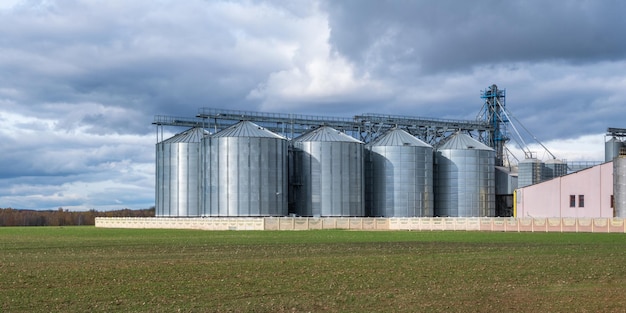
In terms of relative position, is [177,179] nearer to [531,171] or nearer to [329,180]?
[329,180]

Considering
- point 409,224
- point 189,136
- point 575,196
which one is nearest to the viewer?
point 575,196

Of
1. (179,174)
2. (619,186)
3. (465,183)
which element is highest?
(179,174)

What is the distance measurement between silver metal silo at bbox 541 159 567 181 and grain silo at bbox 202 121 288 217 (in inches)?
1666

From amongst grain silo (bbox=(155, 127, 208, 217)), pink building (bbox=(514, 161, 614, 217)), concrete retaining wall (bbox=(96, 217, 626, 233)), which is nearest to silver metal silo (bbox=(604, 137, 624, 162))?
pink building (bbox=(514, 161, 614, 217))

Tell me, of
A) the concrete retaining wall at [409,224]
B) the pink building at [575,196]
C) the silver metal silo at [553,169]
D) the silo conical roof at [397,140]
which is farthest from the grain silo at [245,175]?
the silver metal silo at [553,169]

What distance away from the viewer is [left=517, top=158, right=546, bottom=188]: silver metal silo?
123750 mm

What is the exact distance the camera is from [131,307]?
23.3 metres

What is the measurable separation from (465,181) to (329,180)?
83.7ft

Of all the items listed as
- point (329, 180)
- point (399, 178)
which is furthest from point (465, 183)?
point (329, 180)

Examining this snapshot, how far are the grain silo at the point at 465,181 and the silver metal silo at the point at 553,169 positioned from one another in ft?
29.0

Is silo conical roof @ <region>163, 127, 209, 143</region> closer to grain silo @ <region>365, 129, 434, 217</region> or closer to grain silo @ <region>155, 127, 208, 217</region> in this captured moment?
grain silo @ <region>155, 127, 208, 217</region>

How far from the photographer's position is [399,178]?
123 metres

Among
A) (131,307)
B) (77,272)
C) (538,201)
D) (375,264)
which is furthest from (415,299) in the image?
(538,201)

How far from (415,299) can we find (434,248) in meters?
24.4
